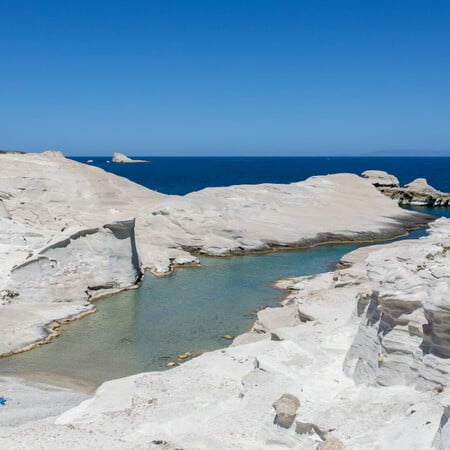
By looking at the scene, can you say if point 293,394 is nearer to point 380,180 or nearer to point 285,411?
point 285,411

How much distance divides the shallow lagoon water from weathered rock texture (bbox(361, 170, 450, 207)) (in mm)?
36659

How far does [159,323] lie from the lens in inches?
934

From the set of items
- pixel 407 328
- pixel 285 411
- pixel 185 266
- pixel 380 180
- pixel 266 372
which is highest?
pixel 380 180

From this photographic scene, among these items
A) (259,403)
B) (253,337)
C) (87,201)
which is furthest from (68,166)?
(259,403)

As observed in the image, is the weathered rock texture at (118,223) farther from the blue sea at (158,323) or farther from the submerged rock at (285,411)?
the submerged rock at (285,411)

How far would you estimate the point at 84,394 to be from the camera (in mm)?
16766

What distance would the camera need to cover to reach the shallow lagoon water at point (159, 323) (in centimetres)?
1909

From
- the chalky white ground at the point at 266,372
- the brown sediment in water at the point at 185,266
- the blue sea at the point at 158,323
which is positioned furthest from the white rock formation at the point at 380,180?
the chalky white ground at the point at 266,372

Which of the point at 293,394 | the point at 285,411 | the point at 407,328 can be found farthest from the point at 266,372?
the point at 407,328

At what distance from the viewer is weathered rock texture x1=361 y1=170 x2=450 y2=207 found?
223ft

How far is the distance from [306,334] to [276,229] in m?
26.6

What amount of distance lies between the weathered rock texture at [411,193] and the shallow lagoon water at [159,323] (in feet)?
120

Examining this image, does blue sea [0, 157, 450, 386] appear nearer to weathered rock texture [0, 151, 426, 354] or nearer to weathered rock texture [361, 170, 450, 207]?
weathered rock texture [0, 151, 426, 354]

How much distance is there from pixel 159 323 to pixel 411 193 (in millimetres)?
54197
